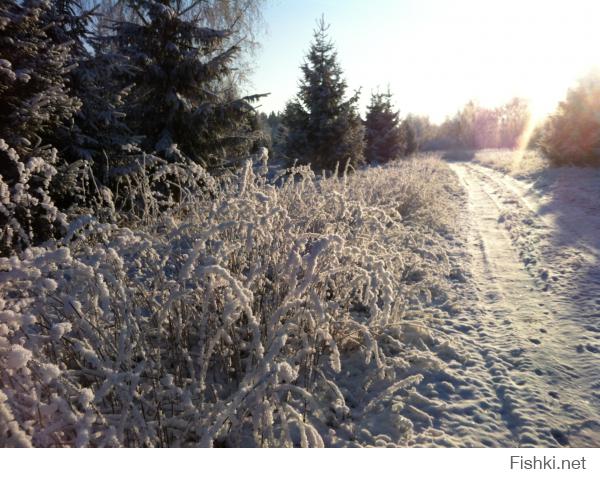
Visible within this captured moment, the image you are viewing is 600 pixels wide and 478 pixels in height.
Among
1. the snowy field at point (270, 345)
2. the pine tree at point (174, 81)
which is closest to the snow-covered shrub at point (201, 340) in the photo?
the snowy field at point (270, 345)

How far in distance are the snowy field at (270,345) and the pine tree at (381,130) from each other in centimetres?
1876

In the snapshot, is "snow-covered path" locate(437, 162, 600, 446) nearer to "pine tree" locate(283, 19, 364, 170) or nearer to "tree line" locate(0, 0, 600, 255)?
"tree line" locate(0, 0, 600, 255)

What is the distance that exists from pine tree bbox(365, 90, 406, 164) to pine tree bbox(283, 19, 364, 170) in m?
8.79

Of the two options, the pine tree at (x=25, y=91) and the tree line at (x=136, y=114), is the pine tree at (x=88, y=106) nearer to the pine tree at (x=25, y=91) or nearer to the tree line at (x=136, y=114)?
the tree line at (x=136, y=114)

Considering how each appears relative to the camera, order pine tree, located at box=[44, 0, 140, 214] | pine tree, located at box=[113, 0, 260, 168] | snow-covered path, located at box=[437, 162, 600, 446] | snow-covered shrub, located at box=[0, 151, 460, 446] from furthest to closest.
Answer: pine tree, located at box=[113, 0, 260, 168], pine tree, located at box=[44, 0, 140, 214], snow-covered path, located at box=[437, 162, 600, 446], snow-covered shrub, located at box=[0, 151, 460, 446]

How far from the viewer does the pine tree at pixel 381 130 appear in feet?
70.4

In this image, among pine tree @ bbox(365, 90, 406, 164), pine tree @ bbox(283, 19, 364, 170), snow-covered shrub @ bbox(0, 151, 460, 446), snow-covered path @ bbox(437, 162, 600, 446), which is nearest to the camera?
snow-covered shrub @ bbox(0, 151, 460, 446)

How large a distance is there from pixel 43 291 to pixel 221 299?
920mm

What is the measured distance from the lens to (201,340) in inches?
65.6

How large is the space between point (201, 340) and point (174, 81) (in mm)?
7347

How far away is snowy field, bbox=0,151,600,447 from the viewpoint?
143cm

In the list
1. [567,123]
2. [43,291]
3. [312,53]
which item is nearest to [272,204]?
[43,291]

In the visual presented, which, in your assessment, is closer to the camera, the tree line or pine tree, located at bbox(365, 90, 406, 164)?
the tree line

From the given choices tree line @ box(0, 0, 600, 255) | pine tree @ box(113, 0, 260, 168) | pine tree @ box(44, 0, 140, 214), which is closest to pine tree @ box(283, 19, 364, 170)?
tree line @ box(0, 0, 600, 255)
